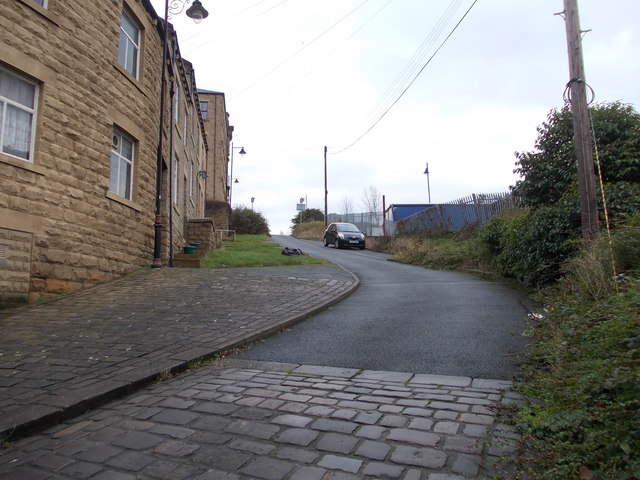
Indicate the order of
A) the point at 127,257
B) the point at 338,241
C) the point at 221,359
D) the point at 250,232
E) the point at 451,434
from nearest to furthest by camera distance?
the point at 451,434 → the point at 221,359 → the point at 127,257 → the point at 338,241 → the point at 250,232

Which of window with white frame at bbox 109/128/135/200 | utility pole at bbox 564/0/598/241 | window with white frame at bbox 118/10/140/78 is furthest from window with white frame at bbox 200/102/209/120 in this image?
utility pole at bbox 564/0/598/241

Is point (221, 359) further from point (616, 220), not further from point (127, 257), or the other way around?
point (127, 257)

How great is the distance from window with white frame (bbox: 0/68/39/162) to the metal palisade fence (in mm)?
14519

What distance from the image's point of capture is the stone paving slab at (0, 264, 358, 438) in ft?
13.2

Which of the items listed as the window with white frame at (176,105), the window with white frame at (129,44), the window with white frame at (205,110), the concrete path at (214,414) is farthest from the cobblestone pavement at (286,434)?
the window with white frame at (205,110)

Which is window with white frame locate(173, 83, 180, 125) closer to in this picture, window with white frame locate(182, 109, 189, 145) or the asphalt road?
window with white frame locate(182, 109, 189, 145)

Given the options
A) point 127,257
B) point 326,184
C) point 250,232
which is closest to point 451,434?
point 127,257

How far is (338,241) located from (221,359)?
23.4 metres

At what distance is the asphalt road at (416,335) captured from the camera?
16.5 feet

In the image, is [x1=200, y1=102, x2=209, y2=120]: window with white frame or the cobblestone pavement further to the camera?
[x1=200, y1=102, x2=209, y2=120]: window with white frame

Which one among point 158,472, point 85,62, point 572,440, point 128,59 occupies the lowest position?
point 158,472

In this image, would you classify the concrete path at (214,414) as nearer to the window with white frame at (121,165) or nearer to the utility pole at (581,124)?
the utility pole at (581,124)

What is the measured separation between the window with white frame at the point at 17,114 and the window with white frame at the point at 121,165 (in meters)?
2.47

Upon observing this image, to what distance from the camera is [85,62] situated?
944cm
